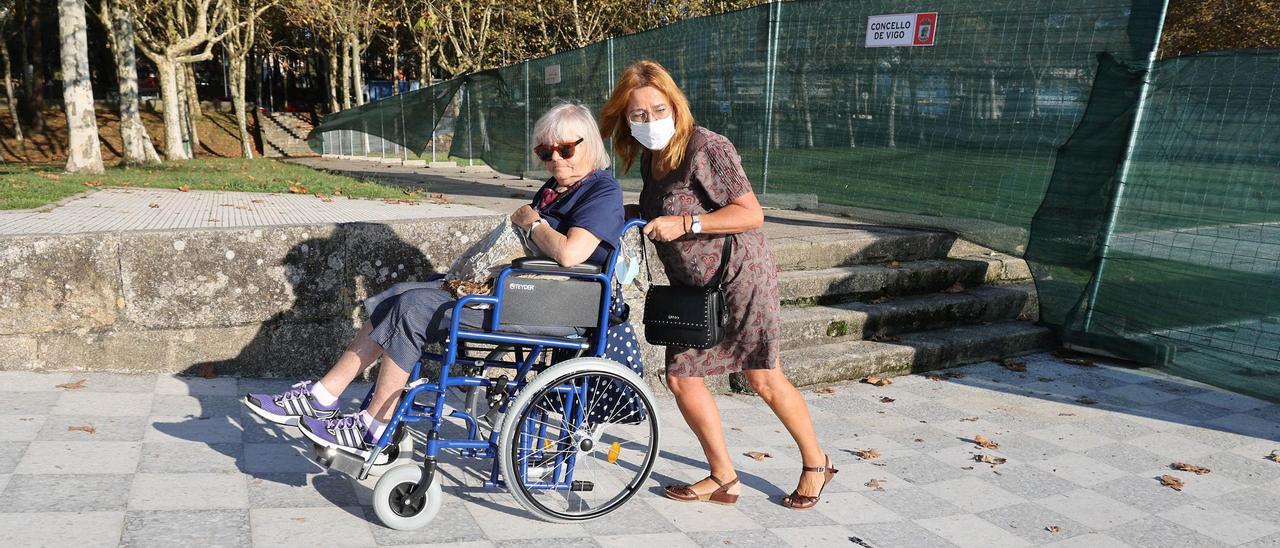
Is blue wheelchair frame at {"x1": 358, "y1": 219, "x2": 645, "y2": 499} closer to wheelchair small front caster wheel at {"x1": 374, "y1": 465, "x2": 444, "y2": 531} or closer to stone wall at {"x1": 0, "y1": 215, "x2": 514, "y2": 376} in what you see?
wheelchair small front caster wheel at {"x1": 374, "y1": 465, "x2": 444, "y2": 531}

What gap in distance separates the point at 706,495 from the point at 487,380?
3.43ft

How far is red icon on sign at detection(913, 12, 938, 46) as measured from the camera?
294 inches

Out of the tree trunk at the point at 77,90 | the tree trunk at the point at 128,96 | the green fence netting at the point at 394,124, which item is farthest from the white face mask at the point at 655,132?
the tree trunk at the point at 128,96

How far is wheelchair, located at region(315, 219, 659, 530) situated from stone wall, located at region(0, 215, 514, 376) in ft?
5.57

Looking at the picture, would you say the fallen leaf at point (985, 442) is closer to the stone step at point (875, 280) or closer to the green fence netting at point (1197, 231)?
the stone step at point (875, 280)

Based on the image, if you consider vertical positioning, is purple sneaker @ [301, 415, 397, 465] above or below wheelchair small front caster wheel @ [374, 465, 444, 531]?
above

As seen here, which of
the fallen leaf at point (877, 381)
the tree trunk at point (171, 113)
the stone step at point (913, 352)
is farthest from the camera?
the tree trunk at point (171, 113)

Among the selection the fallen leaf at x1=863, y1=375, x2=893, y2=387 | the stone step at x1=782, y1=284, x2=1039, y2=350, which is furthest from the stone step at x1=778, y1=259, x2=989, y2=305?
the fallen leaf at x1=863, y1=375, x2=893, y2=387

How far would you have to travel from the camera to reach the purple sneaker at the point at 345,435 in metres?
3.31

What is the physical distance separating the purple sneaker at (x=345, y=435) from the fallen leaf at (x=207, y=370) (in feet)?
6.51

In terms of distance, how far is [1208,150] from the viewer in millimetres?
5715

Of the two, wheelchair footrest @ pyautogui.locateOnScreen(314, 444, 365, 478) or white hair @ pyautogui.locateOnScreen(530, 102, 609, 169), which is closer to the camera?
Answer: wheelchair footrest @ pyautogui.locateOnScreen(314, 444, 365, 478)

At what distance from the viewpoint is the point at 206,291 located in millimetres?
4957

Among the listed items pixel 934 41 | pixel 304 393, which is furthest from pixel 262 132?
pixel 304 393
